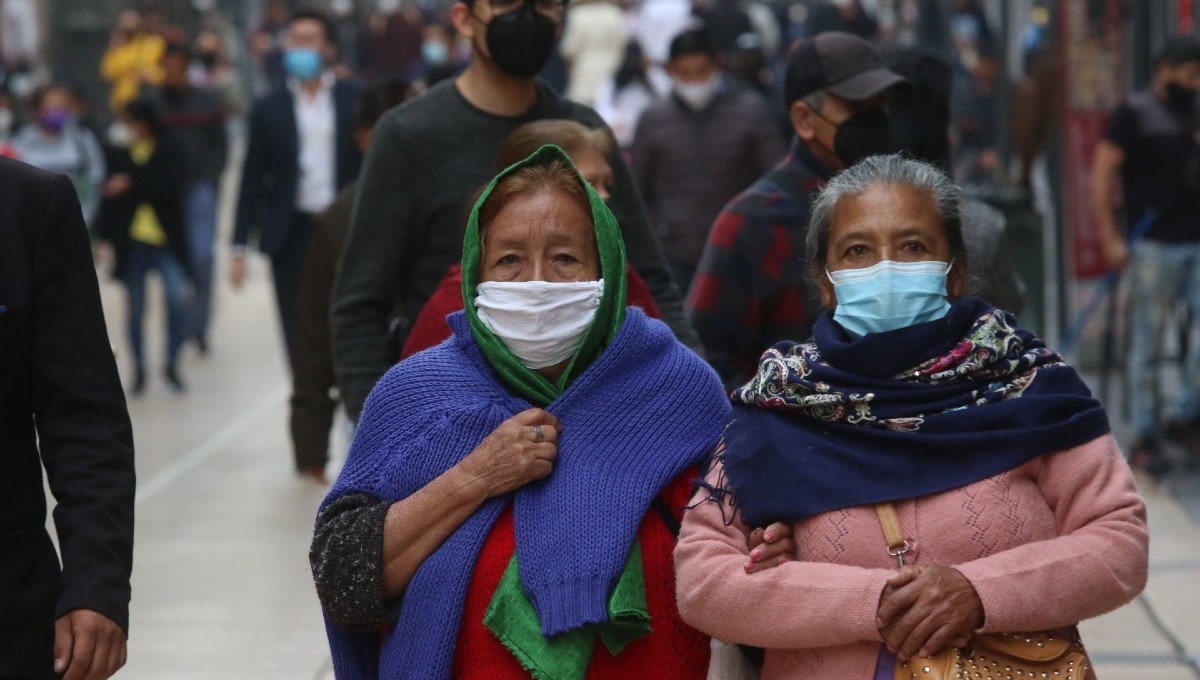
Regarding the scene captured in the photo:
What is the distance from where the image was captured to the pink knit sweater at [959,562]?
290 cm

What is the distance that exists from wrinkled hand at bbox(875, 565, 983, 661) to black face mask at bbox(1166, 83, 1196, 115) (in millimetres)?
6687

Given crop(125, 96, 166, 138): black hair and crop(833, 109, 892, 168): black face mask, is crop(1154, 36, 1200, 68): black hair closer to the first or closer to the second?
crop(833, 109, 892, 168): black face mask

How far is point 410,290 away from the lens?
4645mm

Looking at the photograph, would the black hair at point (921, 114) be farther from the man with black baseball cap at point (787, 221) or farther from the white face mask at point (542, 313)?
the white face mask at point (542, 313)

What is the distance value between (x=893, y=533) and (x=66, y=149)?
14.1 m

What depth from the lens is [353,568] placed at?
3.18 metres

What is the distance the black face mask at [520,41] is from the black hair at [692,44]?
5.07 metres

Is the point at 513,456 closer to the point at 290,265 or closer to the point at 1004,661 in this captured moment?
the point at 1004,661

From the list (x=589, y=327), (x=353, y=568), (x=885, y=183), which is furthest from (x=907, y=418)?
(x=353, y=568)

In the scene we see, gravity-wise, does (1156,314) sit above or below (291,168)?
below

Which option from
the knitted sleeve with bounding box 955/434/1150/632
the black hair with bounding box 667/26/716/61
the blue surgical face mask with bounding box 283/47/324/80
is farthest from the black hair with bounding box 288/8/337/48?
the knitted sleeve with bounding box 955/434/1150/632

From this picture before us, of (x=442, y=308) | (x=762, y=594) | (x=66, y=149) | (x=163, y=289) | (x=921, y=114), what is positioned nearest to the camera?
(x=762, y=594)

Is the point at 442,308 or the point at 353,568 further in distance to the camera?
the point at 442,308

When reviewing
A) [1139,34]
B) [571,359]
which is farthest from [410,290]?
[1139,34]
